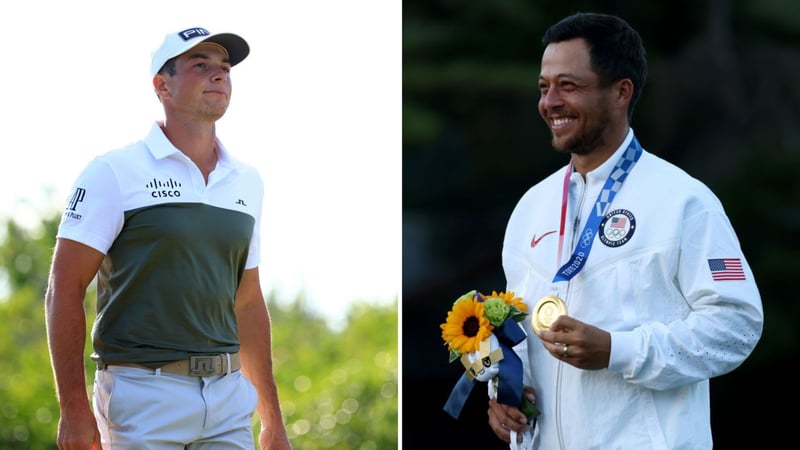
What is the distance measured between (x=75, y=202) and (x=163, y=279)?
0.31 meters

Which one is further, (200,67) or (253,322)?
(253,322)

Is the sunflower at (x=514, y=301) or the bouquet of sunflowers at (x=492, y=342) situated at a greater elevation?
the sunflower at (x=514, y=301)

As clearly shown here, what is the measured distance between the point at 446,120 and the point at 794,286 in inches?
73.2

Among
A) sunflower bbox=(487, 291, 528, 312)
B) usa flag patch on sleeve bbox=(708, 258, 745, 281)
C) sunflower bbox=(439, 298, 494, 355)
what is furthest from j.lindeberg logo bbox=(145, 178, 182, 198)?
usa flag patch on sleeve bbox=(708, 258, 745, 281)

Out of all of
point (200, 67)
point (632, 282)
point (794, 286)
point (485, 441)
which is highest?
point (200, 67)

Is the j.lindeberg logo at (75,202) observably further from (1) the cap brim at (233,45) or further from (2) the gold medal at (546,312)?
Answer: (2) the gold medal at (546,312)

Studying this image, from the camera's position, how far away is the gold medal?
2.77 meters

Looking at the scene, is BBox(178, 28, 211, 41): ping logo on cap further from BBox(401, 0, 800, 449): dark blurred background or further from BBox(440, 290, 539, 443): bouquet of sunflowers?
BBox(401, 0, 800, 449): dark blurred background

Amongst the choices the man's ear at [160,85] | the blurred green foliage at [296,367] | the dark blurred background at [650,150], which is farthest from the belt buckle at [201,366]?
the blurred green foliage at [296,367]

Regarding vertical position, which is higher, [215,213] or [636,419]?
[215,213]

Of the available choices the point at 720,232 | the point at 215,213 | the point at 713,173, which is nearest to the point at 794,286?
the point at 713,173

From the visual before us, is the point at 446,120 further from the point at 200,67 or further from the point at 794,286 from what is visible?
the point at 200,67

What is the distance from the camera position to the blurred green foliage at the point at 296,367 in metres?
7.03

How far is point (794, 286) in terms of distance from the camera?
17.9 feet
